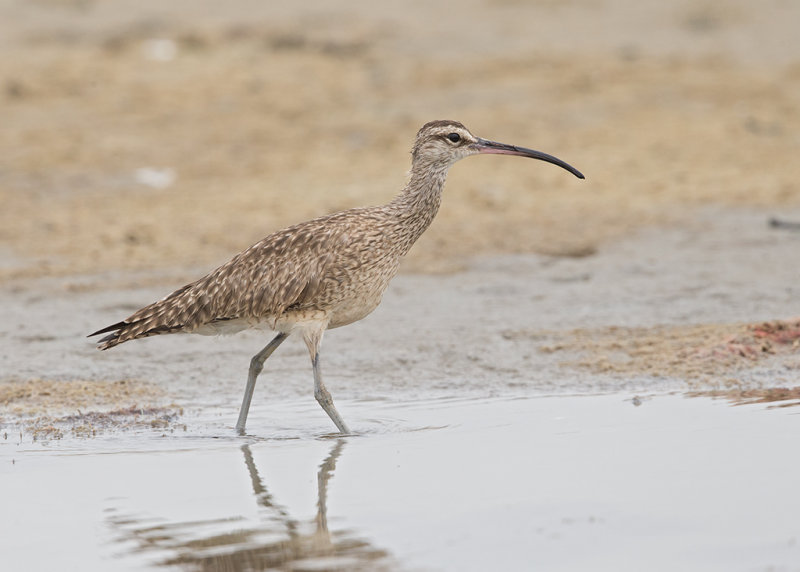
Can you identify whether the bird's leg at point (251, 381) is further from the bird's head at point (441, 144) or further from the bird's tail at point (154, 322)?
the bird's head at point (441, 144)

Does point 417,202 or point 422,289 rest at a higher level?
point 417,202

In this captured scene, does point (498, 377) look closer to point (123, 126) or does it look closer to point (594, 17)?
point (123, 126)

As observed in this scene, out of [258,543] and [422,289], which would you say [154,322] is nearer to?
[258,543]

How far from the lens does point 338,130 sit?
17875 mm

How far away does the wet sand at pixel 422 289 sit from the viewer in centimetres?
592

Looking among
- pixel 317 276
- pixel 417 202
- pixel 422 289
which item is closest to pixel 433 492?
pixel 317 276

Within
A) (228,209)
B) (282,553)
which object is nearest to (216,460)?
(282,553)

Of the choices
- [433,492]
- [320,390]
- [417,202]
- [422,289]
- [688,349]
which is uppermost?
[417,202]

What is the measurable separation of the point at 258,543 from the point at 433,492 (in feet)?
3.22

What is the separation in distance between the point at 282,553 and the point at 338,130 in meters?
12.8

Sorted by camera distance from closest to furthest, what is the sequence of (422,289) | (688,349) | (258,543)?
1. (258,543)
2. (688,349)
3. (422,289)

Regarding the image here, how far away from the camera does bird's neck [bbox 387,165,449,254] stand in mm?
8039

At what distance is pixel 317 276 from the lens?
7.76 m

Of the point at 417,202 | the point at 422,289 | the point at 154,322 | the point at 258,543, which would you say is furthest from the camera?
the point at 422,289
